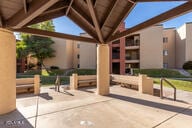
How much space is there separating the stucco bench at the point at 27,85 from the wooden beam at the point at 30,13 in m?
4.70

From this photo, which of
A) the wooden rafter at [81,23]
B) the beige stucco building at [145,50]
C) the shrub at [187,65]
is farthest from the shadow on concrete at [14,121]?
the shrub at [187,65]

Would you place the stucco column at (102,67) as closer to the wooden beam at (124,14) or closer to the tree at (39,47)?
the wooden beam at (124,14)

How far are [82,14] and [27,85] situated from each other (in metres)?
5.57

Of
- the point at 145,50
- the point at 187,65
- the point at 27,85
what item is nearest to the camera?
the point at 27,85

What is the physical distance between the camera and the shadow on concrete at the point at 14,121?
14.1 ft

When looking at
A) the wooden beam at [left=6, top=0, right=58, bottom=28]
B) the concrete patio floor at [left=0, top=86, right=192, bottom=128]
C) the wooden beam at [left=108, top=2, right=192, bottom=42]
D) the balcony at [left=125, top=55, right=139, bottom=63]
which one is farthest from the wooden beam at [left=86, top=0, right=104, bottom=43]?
the balcony at [left=125, top=55, right=139, bottom=63]

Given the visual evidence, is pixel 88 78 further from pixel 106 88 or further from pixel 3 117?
pixel 3 117

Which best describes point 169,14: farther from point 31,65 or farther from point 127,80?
point 31,65

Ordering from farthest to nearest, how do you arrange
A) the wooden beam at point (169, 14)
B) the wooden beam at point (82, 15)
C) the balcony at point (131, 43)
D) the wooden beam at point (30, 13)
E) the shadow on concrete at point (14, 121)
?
1. the balcony at point (131, 43)
2. the wooden beam at point (82, 15)
3. the wooden beam at point (169, 14)
4. the shadow on concrete at point (14, 121)
5. the wooden beam at point (30, 13)

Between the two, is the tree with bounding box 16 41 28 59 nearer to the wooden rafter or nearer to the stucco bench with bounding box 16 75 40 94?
the stucco bench with bounding box 16 75 40 94

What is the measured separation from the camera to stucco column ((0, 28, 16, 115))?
5211 mm

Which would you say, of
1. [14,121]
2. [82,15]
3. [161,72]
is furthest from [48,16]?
[161,72]

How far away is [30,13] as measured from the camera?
4.55 m

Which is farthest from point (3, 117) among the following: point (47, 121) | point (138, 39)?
point (138, 39)
